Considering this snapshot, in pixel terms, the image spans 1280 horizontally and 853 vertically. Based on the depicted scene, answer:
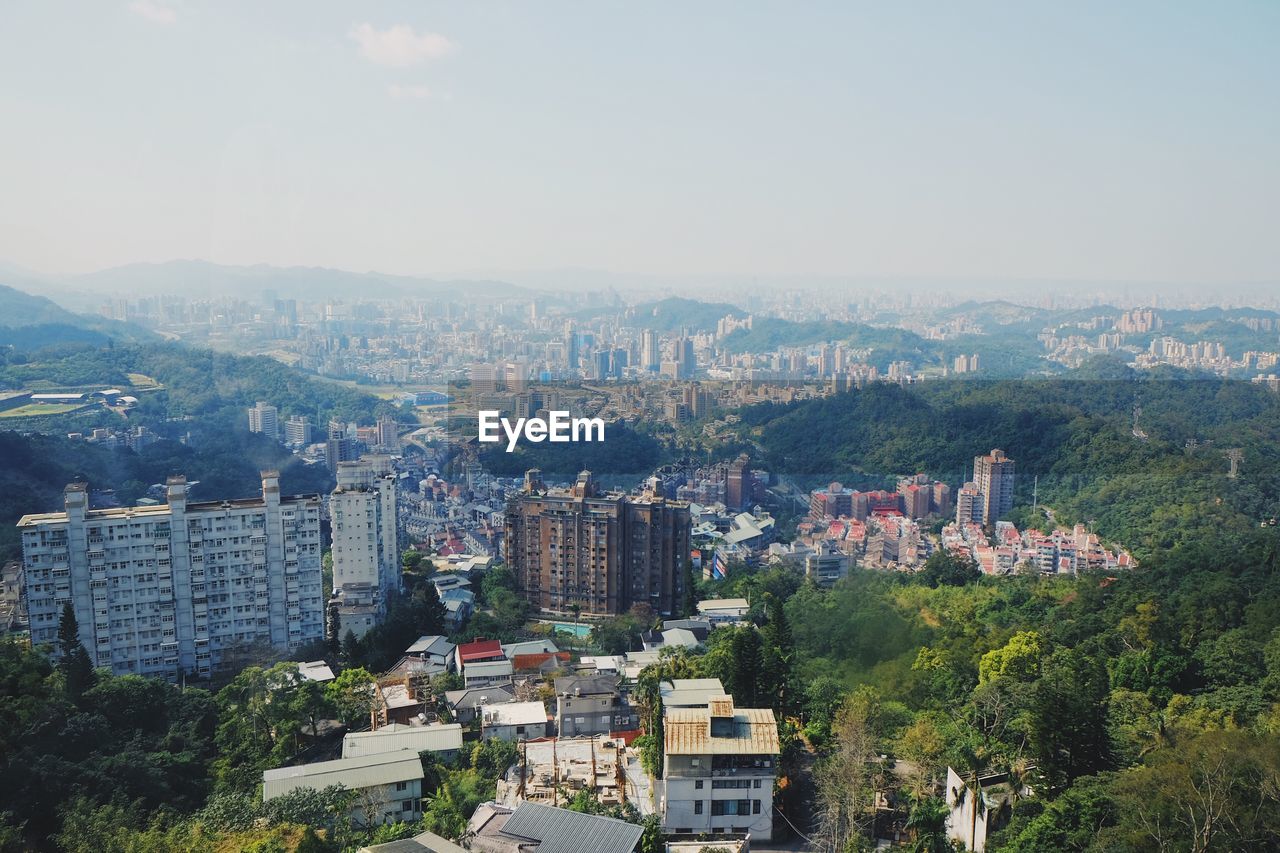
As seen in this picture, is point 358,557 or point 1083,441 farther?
point 1083,441

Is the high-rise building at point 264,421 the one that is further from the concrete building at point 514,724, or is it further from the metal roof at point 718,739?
the metal roof at point 718,739

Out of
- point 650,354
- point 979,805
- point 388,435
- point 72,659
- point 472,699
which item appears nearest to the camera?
point 979,805

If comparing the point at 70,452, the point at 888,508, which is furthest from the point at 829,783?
the point at 70,452

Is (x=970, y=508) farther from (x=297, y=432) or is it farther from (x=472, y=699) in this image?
(x=297, y=432)

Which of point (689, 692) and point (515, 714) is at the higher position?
point (689, 692)

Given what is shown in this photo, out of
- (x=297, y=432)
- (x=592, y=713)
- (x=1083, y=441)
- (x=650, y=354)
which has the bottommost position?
(x=297, y=432)

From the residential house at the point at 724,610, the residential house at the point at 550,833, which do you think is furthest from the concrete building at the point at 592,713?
the residential house at the point at 724,610

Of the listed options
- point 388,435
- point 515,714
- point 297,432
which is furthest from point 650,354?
point 515,714

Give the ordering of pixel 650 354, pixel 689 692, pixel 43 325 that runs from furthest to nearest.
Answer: pixel 650 354
pixel 43 325
pixel 689 692
